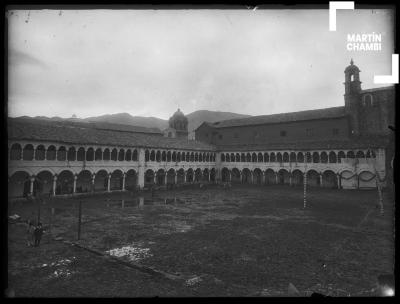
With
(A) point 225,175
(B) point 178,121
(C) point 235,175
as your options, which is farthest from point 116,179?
(B) point 178,121

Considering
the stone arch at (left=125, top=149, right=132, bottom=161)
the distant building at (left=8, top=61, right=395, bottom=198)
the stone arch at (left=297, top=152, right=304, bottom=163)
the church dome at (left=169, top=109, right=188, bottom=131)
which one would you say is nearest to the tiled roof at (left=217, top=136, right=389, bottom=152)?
the distant building at (left=8, top=61, right=395, bottom=198)

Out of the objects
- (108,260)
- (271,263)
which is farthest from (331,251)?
(108,260)

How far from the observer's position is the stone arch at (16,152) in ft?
78.0

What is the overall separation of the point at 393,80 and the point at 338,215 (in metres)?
16.0

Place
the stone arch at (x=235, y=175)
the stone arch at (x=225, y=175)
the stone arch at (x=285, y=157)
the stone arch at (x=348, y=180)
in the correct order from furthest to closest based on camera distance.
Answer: the stone arch at (x=225, y=175) < the stone arch at (x=235, y=175) < the stone arch at (x=285, y=157) < the stone arch at (x=348, y=180)

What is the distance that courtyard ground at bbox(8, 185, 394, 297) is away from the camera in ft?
28.2

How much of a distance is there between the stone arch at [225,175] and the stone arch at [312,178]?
44.7ft

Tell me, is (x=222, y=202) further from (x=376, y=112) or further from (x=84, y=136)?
(x=376, y=112)

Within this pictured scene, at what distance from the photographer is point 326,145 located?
124 feet

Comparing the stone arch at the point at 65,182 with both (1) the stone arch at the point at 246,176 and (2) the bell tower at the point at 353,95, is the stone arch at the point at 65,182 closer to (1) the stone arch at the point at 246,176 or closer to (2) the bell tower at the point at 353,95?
(1) the stone arch at the point at 246,176

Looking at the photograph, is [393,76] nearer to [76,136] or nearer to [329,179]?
[76,136]

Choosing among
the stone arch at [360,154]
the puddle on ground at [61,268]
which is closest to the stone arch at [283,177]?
the stone arch at [360,154]

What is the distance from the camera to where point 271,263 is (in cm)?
1062

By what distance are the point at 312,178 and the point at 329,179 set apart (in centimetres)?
242
